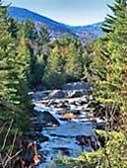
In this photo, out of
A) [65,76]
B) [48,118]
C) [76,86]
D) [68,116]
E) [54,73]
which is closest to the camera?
[48,118]

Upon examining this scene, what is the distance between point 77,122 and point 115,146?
128 feet

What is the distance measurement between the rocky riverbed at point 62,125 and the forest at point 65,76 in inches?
80.2

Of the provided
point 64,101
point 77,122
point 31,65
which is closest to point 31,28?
point 31,65

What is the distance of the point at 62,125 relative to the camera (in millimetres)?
50125

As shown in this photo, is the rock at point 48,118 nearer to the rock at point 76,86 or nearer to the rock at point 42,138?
the rock at point 42,138

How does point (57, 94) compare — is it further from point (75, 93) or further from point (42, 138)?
point (42, 138)

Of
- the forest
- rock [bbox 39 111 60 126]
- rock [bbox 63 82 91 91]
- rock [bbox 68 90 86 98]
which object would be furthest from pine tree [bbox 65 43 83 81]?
rock [bbox 39 111 60 126]

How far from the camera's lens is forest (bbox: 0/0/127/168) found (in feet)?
38.4

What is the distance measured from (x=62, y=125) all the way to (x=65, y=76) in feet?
134

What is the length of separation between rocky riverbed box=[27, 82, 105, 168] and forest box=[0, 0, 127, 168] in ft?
6.69

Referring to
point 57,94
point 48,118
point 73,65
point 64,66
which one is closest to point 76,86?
point 73,65

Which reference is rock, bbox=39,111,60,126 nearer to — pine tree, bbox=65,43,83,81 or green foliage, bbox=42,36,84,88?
green foliage, bbox=42,36,84,88

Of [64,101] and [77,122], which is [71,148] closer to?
[77,122]

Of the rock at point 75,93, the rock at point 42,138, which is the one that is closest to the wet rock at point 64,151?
the rock at point 42,138
